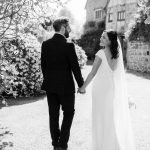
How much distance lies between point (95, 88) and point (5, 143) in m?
1.91

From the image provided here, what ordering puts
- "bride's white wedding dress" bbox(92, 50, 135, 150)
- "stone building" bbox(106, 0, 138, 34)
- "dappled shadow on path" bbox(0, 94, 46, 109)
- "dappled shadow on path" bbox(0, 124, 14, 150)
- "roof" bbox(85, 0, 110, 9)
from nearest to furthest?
"bride's white wedding dress" bbox(92, 50, 135, 150)
"dappled shadow on path" bbox(0, 124, 14, 150)
"dappled shadow on path" bbox(0, 94, 46, 109)
"stone building" bbox(106, 0, 138, 34)
"roof" bbox(85, 0, 110, 9)

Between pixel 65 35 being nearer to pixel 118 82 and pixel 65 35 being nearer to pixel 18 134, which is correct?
pixel 118 82

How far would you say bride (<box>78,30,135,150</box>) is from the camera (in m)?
5.56

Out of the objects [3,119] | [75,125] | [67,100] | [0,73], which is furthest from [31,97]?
[67,100]

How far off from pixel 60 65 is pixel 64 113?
790mm

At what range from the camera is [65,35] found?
227 inches

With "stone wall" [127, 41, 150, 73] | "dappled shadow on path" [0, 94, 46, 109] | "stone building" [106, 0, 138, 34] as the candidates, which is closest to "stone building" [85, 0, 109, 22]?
"stone building" [106, 0, 138, 34]

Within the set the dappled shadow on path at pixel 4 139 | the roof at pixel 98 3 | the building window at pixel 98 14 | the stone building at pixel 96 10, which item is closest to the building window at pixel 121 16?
the stone building at pixel 96 10

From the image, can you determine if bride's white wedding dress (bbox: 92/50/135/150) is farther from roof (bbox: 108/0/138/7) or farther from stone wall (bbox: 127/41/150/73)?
roof (bbox: 108/0/138/7)

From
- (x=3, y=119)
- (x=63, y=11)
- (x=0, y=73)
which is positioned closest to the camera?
(x=0, y=73)

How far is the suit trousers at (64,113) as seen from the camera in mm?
5715

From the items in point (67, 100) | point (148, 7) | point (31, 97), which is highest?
point (148, 7)

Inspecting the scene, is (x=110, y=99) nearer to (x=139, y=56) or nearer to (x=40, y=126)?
(x=40, y=126)

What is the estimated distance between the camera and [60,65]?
18.5ft
